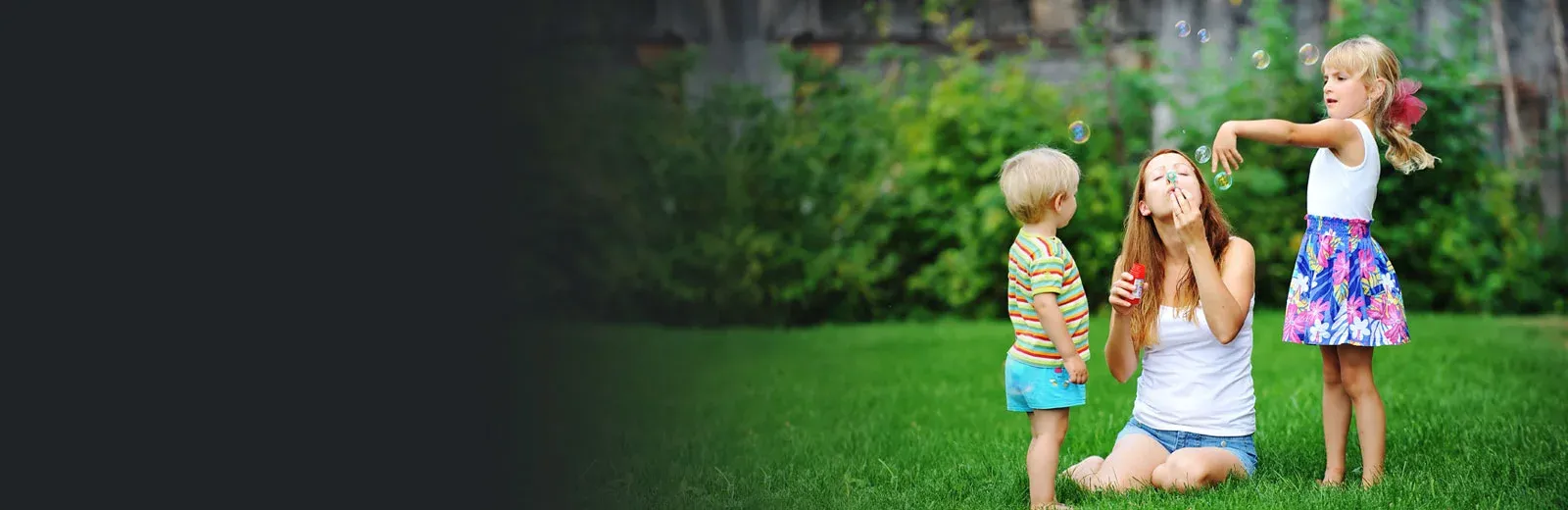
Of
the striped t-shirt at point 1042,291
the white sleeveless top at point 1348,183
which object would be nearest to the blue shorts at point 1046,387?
the striped t-shirt at point 1042,291

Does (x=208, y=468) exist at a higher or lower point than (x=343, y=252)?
lower

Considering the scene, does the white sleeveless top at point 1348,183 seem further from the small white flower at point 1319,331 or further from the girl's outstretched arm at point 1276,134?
the small white flower at point 1319,331

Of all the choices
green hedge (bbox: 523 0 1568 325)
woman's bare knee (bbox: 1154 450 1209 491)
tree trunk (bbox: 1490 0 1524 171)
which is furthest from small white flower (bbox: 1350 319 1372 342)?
tree trunk (bbox: 1490 0 1524 171)

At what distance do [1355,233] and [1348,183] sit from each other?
126mm

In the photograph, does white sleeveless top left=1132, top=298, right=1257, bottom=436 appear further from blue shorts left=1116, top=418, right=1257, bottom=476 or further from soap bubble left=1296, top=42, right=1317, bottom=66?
soap bubble left=1296, top=42, right=1317, bottom=66

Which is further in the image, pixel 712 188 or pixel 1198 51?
pixel 1198 51

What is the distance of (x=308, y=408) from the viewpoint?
11.3 feet

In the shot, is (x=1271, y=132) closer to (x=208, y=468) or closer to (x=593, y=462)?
(x=593, y=462)

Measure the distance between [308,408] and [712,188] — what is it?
5.19 metres

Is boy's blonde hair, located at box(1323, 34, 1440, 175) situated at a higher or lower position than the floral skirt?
higher

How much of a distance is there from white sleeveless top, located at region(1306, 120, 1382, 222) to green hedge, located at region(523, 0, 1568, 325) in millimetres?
4693

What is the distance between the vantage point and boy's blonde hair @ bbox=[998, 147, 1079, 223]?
338 cm

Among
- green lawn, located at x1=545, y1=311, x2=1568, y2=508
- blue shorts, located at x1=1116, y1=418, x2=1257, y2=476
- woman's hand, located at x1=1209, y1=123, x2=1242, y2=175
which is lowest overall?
green lawn, located at x1=545, y1=311, x2=1568, y2=508

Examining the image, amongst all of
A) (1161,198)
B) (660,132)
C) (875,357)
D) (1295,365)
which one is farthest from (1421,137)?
(1161,198)
